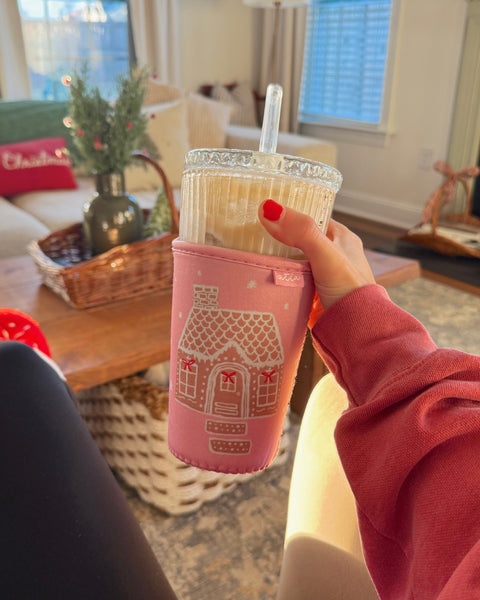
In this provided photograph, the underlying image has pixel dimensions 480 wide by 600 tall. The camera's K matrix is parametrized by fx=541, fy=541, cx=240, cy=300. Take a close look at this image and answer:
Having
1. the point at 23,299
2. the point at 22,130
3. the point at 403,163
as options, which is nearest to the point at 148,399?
the point at 23,299

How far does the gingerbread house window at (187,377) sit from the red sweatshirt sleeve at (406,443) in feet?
0.39

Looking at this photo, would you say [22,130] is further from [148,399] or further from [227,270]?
[227,270]

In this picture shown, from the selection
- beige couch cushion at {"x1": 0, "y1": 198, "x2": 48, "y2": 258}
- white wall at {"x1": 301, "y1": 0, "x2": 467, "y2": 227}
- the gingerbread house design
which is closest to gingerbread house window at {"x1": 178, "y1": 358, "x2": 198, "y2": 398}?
the gingerbread house design

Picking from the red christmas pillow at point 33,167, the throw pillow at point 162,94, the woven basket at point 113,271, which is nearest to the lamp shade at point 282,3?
the throw pillow at point 162,94

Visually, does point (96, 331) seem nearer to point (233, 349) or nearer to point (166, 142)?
point (233, 349)

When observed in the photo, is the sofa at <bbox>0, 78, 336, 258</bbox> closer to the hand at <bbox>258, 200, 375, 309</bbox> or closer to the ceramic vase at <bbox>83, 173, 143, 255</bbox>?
the ceramic vase at <bbox>83, 173, 143, 255</bbox>

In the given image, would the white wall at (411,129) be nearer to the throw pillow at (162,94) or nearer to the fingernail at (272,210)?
the throw pillow at (162,94)

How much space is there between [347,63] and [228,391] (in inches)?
176

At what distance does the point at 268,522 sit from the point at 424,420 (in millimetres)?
1088

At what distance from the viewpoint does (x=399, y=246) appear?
3414mm

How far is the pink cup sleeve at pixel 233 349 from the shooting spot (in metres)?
0.47

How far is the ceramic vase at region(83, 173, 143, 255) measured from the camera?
1502 millimetres

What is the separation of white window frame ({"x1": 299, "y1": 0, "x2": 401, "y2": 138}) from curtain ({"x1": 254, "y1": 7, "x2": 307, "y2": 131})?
288 millimetres

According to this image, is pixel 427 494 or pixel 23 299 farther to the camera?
pixel 23 299
